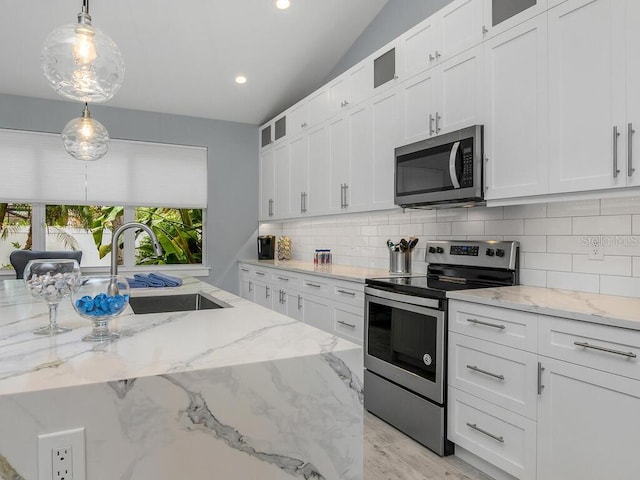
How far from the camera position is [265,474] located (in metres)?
1.10

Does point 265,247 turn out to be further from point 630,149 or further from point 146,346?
point 146,346

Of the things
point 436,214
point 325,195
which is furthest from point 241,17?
point 436,214

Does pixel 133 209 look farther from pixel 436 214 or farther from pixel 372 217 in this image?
pixel 436 214

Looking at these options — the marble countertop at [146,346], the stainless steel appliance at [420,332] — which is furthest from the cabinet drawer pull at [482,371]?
the marble countertop at [146,346]

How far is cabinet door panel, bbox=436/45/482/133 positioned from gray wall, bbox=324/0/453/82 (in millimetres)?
940

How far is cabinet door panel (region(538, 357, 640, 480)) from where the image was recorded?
1.65 metres

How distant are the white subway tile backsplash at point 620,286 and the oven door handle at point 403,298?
2.68 feet

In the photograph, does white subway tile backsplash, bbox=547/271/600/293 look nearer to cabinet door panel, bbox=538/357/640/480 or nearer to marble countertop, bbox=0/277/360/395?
cabinet door panel, bbox=538/357/640/480

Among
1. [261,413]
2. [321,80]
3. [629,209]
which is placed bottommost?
[261,413]

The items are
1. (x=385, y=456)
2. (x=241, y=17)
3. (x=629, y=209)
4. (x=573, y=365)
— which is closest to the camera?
(x=573, y=365)

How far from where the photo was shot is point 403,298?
2.71 metres

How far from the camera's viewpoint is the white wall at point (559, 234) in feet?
7.21

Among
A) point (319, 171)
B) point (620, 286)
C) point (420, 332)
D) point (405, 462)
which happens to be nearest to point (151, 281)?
point (420, 332)

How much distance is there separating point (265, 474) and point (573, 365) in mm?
1369
